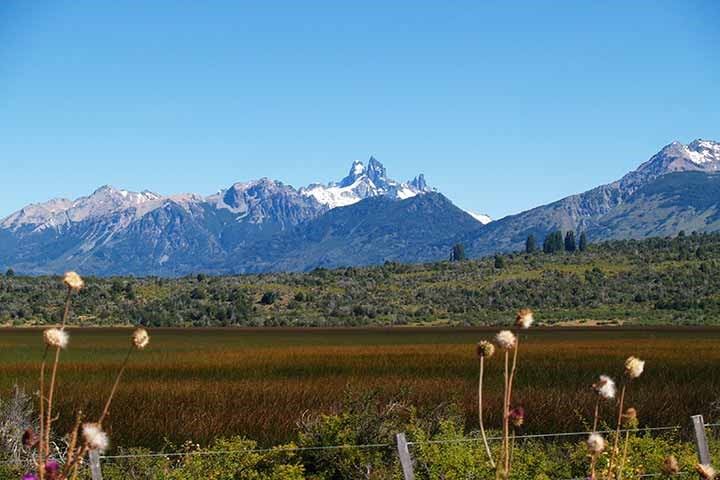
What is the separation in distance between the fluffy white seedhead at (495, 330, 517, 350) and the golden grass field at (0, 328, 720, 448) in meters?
12.5

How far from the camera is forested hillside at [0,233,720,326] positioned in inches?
4966

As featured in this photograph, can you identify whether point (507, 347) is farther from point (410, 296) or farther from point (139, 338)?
point (410, 296)

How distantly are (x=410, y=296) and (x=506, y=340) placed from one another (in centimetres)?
14557

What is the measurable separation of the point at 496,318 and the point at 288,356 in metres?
82.4

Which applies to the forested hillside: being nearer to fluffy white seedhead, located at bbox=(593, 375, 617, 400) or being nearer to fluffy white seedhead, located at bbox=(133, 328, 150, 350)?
fluffy white seedhead, located at bbox=(593, 375, 617, 400)

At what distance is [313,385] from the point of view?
104 feet

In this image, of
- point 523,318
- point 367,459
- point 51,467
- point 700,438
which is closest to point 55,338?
point 51,467

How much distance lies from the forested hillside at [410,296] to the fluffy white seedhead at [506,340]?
11754 centimetres

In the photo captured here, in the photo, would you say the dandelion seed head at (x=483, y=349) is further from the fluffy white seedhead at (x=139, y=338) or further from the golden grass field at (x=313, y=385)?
the golden grass field at (x=313, y=385)

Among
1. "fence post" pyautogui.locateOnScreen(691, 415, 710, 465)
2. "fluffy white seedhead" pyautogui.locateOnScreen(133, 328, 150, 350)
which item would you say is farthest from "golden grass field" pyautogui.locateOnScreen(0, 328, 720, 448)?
"fluffy white seedhead" pyautogui.locateOnScreen(133, 328, 150, 350)

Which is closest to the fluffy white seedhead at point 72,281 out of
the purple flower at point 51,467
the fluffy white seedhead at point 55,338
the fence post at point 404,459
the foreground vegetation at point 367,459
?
the fluffy white seedhead at point 55,338

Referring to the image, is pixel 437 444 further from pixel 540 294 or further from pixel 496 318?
pixel 540 294

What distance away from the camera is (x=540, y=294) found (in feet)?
480

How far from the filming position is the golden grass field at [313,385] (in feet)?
75.6
